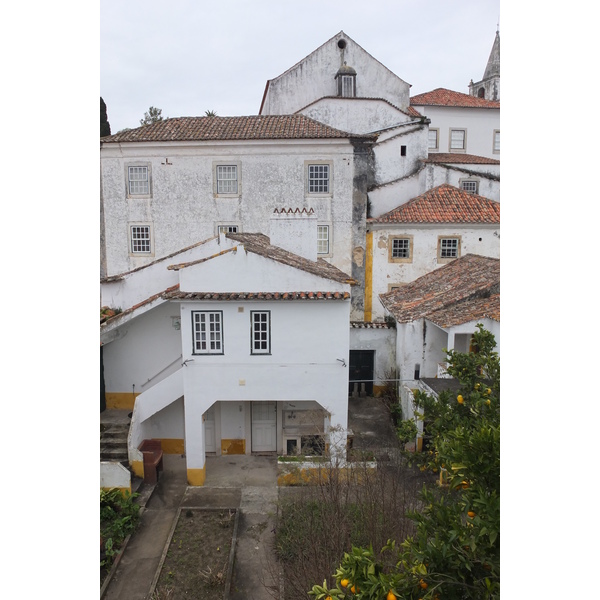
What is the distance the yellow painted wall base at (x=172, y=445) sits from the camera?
590 inches

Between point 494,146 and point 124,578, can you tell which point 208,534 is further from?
point 494,146

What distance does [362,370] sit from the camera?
19234mm

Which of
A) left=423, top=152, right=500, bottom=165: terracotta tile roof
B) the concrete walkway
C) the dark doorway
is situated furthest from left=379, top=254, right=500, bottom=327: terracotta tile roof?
left=423, top=152, right=500, bottom=165: terracotta tile roof

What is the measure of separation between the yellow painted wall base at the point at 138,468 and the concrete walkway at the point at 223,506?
649 millimetres

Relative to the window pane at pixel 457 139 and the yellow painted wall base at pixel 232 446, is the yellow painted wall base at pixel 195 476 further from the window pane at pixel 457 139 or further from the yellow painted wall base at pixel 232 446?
the window pane at pixel 457 139

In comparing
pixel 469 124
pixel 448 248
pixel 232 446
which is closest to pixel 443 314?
pixel 232 446

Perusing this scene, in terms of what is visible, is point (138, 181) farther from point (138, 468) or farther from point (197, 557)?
point (197, 557)

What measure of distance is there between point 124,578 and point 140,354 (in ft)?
22.6

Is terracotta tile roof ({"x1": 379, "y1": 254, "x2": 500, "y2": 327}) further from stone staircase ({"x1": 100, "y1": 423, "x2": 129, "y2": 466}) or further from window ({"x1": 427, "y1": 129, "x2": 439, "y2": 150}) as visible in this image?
window ({"x1": 427, "y1": 129, "x2": 439, "y2": 150})

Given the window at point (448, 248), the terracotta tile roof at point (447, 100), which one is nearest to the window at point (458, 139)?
the terracotta tile roof at point (447, 100)

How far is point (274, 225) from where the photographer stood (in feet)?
51.0

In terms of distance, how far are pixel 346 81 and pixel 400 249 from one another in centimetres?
1151

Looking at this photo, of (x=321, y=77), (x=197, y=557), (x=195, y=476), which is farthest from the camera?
(x=321, y=77)

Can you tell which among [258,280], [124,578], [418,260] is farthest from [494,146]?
[124,578]
